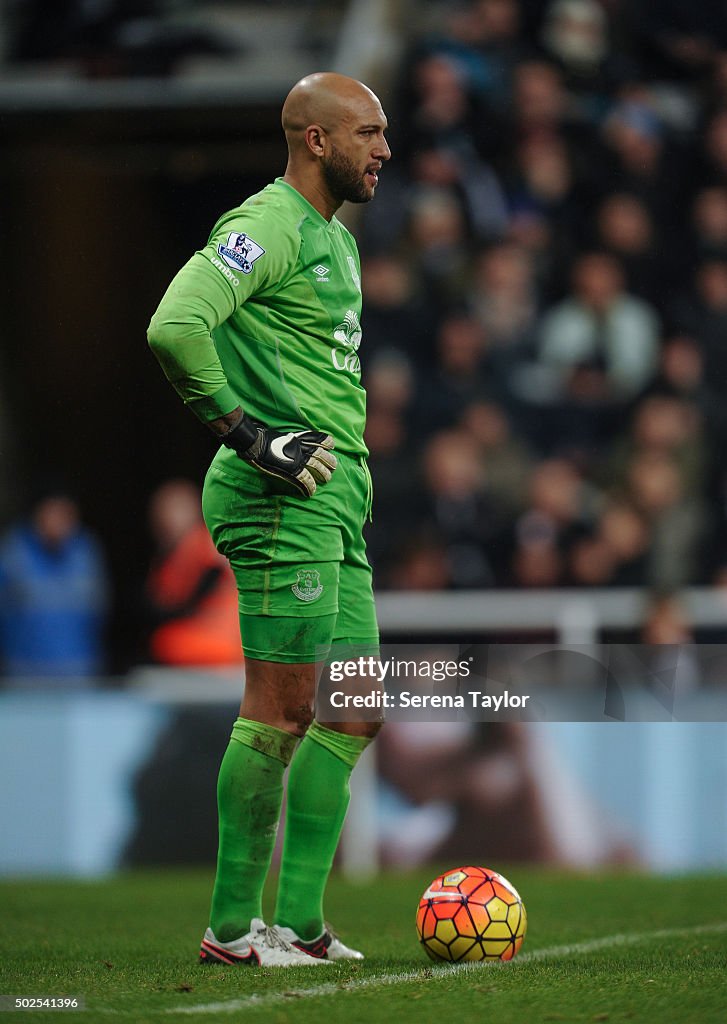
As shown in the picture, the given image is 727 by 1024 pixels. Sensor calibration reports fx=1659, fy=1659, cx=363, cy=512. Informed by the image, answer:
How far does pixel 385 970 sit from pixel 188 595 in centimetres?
448

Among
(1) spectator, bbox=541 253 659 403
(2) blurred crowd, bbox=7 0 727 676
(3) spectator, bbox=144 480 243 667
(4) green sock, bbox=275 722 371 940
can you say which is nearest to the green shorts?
(4) green sock, bbox=275 722 371 940

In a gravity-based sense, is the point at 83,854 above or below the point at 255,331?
below

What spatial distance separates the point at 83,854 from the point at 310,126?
14.2 feet

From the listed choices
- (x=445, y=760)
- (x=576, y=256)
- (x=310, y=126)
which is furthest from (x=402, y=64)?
(x=310, y=126)

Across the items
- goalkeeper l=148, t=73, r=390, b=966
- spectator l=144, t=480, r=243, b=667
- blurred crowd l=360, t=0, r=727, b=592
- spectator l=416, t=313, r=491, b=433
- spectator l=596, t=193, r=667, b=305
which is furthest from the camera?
spectator l=596, t=193, r=667, b=305

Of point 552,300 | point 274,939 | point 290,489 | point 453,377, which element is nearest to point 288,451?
point 290,489

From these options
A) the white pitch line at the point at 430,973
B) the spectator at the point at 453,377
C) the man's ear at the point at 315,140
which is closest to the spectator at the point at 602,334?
the spectator at the point at 453,377

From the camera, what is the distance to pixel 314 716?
3898 mm

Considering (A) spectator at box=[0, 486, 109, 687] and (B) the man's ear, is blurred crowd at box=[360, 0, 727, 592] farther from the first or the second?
(B) the man's ear

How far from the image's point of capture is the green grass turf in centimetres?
309

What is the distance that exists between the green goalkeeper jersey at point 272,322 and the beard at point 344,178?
8cm

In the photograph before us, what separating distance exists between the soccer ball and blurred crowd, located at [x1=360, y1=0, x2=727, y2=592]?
396cm

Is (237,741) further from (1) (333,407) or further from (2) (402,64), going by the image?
(2) (402,64)

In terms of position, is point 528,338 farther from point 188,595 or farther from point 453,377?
point 188,595
